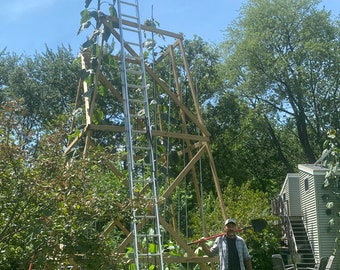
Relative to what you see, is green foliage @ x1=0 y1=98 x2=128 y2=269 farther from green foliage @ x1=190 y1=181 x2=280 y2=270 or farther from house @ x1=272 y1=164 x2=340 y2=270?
house @ x1=272 y1=164 x2=340 y2=270

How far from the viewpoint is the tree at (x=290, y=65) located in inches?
1296

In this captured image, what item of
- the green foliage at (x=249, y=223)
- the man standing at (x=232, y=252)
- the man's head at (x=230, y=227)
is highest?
the green foliage at (x=249, y=223)

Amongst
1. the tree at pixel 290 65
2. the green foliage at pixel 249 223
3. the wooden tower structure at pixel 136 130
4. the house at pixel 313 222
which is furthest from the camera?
the tree at pixel 290 65

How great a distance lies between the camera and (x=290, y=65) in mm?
33438

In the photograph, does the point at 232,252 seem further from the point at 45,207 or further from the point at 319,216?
the point at 319,216

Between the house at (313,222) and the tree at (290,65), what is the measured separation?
10.1 meters

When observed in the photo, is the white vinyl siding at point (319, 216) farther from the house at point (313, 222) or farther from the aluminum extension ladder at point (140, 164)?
the aluminum extension ladder at point (140, 164)

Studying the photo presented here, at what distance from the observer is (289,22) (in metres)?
33.9

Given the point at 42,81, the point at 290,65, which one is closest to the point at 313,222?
the point at 290,65

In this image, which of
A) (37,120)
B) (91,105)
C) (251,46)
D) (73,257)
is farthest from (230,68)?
(73,257)

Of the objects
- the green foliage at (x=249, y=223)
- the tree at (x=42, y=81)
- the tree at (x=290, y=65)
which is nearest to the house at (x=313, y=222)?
the green foliage at (x=249, y=223)

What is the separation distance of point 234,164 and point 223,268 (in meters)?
24.5

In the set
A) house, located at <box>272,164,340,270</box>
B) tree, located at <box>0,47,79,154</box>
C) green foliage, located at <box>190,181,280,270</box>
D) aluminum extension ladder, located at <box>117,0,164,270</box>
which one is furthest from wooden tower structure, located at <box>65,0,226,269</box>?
tree, located at <box>0,47,79,154</box>

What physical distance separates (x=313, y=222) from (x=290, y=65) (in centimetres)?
1320
